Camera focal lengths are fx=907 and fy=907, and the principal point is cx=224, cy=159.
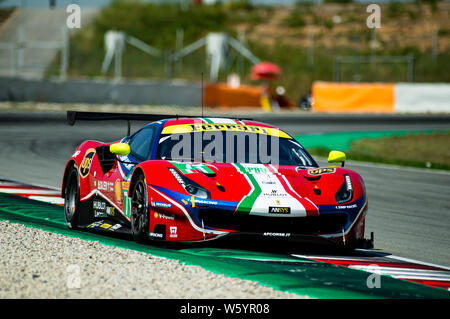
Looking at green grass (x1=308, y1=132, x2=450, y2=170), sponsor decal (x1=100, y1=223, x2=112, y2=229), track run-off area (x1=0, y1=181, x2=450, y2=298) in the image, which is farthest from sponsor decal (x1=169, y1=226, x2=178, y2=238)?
green grass (x1=308, y1=132, x2=450, y2=170)

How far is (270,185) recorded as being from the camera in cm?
752

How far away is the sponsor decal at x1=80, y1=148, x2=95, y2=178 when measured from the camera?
9.05 m

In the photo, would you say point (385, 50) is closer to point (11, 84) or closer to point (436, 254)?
point (11, 84)

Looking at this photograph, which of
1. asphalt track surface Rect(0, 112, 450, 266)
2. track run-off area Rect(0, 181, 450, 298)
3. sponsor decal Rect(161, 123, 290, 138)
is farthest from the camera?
asphalt track surface Rect(0, 112, 450, 266)

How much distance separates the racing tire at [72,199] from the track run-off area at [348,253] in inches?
7.7

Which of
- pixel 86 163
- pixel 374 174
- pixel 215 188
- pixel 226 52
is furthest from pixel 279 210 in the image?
pixel 226 52

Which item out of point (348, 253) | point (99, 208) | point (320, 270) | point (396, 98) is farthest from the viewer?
point (396, 98)

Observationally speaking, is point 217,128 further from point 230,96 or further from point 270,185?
point 230,96

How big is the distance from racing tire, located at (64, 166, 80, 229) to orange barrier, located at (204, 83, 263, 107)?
25.7m

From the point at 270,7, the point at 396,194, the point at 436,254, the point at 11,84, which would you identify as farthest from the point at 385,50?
the point at 436,254

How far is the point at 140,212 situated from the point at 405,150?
14797 mm

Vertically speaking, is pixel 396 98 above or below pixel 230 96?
below

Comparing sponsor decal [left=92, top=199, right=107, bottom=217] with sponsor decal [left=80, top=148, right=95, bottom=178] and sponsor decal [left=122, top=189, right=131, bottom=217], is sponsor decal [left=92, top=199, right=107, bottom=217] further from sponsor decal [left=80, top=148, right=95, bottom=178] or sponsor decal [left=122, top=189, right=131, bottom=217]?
sponsor decal [left=122, top=189, right=131, bottom=217]
